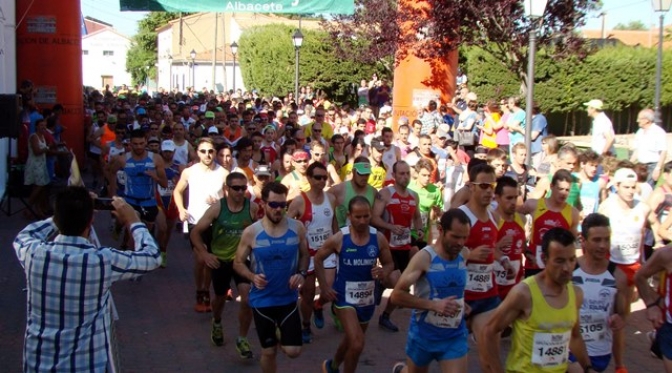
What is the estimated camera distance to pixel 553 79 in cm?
3256

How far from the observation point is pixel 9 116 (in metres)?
11.8

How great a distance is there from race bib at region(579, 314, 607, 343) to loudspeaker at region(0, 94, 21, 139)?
859cm

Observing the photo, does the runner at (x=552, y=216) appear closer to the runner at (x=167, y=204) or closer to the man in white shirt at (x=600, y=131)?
the runner at (x=167, y=204)

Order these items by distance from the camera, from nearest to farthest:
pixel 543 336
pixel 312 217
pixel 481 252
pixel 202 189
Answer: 1. pixel 543 336
2. pixel 481 252
3. pixel 312 217
4. pixel 202 189

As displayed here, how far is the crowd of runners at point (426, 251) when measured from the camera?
5277 mm

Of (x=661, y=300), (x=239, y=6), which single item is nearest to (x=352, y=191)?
(x=661, y=300)

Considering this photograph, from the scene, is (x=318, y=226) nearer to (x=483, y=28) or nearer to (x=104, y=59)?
(x=483, y=28)

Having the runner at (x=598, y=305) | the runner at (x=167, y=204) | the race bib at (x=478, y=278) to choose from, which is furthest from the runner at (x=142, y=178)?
the runner at (x=598, y=305)

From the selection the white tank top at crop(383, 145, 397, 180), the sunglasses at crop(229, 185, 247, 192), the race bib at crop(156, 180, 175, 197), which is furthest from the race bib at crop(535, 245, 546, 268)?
the white tank top at crop(383, 145, 397, 180)

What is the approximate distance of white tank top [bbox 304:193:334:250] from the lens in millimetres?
8164

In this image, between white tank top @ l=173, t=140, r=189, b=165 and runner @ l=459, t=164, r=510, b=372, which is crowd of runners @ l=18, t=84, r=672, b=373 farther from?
white tank top @ l=173, t=140, r=189, b=165

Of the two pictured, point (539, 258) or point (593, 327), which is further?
point (539, 258)

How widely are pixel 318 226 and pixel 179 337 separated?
1.70 m

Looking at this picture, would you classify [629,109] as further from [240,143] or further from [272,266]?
[272,266]
